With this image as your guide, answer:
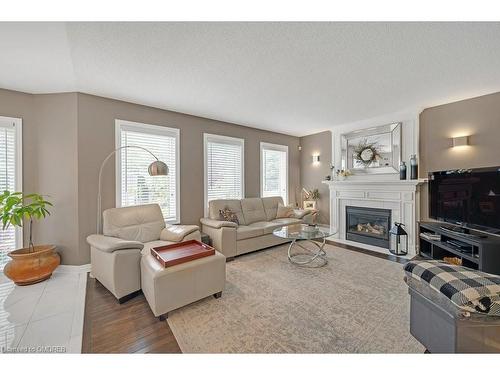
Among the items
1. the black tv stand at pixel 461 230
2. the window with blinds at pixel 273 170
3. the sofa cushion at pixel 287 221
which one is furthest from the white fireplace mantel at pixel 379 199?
the window with blinds at pixel 273 170

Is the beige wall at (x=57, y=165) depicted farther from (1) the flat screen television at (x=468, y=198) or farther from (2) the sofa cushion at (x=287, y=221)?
(1) the flat screen television at (x=468, y=198)

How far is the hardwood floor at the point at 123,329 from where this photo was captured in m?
1.61

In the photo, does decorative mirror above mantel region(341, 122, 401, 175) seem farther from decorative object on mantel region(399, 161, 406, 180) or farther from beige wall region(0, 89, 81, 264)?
beige wall region(0, 89, 81, 264)

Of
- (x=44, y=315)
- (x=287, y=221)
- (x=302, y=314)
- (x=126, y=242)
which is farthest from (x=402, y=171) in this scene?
(x=44, y=315)

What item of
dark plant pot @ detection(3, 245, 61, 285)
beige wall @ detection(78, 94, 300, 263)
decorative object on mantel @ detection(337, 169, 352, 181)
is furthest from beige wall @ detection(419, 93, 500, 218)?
dark plant pot @ detection(3, 245, 61, 285)

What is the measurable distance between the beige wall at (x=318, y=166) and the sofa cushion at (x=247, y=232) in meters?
2.30

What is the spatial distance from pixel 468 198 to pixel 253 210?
3201mm

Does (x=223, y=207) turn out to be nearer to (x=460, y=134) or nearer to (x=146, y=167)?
(x=146, y=167)

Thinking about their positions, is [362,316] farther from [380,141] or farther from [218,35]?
[380,141]

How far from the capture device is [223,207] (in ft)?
13.3

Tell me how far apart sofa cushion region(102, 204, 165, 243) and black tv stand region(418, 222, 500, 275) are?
3951 millimetres

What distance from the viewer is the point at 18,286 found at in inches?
101

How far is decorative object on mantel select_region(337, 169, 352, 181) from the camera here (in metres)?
4.67
